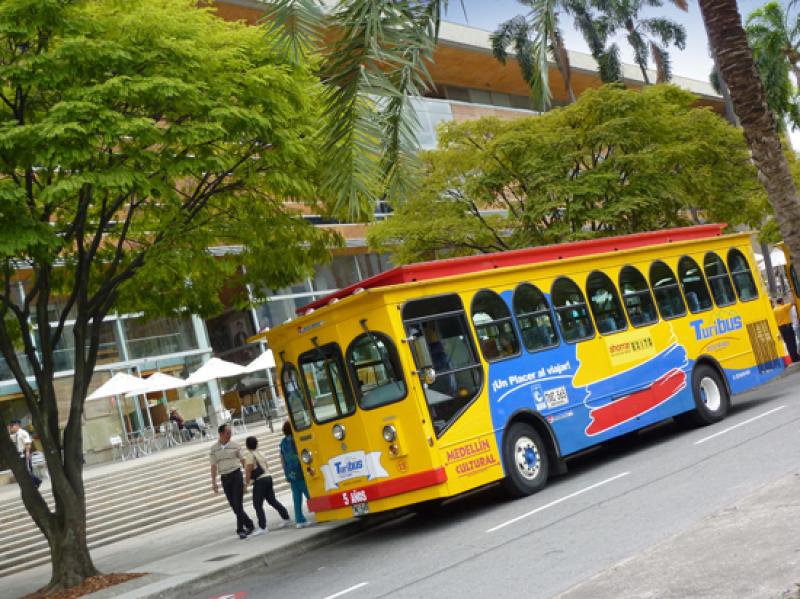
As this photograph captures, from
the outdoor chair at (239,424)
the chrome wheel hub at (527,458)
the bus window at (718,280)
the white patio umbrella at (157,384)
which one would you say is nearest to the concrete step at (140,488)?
the white patio umbrella at (157,384)

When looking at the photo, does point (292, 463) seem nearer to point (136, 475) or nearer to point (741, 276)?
point (741, 276)

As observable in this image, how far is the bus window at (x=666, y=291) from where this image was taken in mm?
16484

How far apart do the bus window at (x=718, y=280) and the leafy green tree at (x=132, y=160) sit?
23.3 feet

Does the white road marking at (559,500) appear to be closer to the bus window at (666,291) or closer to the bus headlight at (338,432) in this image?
the bus headlight at (338,432)

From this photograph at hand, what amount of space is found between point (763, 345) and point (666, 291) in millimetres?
3320

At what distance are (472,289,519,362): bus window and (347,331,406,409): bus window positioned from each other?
145 centimetres

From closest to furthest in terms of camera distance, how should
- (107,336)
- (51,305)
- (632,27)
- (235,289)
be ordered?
(235,289) < (51,305) < (107,336) < (632,27)

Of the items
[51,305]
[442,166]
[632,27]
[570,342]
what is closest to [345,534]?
[570,342]

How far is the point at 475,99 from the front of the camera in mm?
53406

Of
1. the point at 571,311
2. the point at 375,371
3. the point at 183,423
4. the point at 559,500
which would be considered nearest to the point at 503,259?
the point at 571,311

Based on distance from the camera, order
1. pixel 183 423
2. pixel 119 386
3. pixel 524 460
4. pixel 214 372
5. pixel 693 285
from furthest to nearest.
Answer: pixel 183 423
pixel 214 372
pixel 119 386
pixel 693 285
pixel 524 460

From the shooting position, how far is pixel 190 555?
50.1 ft

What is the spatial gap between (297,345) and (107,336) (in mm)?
22104

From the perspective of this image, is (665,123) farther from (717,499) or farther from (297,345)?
(717,499)
